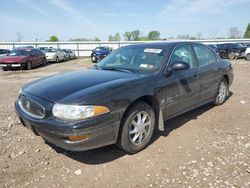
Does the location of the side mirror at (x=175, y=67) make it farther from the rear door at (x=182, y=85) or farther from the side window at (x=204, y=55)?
the side window at (x=204, y=55)

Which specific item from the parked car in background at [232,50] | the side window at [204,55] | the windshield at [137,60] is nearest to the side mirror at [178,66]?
the windshield at [137,60]

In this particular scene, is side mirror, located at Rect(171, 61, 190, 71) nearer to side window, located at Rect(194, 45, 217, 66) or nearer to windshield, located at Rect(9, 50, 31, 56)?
side window, located at Rect(194, 45, 217, 66)

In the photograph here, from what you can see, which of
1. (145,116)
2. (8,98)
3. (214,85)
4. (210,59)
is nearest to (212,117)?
(214,85)

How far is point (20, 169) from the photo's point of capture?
10.4 feet

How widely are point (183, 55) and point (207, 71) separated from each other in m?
0.83

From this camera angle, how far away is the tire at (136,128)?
326 centimetres

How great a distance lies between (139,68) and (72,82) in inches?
45.6

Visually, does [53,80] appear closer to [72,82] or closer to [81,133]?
[72,82]

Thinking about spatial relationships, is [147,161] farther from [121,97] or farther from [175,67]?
[175,67]

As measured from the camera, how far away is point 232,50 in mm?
20688

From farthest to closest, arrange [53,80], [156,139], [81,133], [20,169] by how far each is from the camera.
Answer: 1. [156,139]
2. [53,80]
3. [20,169]
4. [81,133]

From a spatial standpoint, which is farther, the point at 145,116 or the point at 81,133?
the point at 145,116

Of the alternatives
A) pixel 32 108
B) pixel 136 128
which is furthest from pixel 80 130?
pixel 136 128

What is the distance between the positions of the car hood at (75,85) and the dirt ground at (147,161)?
3.18 ft
